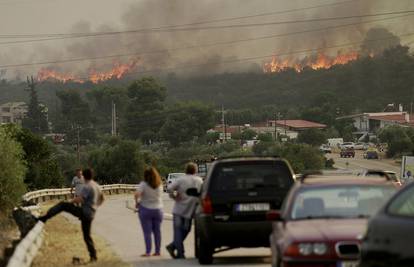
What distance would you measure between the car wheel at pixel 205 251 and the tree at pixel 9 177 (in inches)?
773

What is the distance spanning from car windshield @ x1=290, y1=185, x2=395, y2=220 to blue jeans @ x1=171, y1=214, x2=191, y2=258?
6.66m

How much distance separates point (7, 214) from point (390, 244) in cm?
2881

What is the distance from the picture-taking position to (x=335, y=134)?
18875 cm

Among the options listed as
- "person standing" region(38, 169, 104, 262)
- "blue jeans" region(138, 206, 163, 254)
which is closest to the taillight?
"blue jeans" region(138, 206, 163, 254)

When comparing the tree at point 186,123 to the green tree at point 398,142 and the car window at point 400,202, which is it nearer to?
the green tree at point 398,142

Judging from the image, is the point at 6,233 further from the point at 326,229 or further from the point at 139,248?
the point at 326,229

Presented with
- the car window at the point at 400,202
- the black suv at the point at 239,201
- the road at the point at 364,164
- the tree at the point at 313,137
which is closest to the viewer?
the car window at the point at 400,202

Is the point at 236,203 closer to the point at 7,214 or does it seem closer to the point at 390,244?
the point at 390,244

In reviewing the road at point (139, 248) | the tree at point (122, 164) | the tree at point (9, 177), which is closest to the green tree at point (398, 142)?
the tree at point (122, 164)

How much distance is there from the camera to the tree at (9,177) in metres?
38.8

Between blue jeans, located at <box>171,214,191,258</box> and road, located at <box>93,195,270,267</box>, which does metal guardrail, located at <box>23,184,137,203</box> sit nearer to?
road, located at <box>93,195,270,267</box>

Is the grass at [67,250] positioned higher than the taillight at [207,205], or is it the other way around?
the taillight at [207,205]

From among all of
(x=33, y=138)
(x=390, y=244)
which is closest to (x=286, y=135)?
(x=33, y=138)

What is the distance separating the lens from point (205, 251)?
63.2 ft
